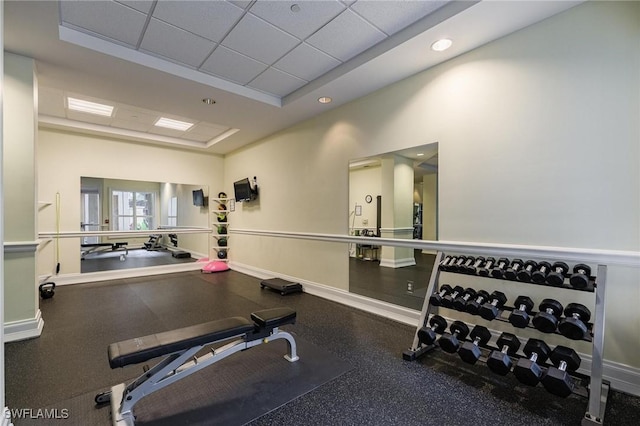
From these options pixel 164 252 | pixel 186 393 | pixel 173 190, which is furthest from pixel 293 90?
pixel 164 252

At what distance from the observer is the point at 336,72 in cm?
321

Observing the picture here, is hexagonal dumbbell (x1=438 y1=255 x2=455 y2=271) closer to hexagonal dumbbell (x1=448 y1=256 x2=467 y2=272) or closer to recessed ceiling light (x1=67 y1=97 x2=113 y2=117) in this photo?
hexagonal dumbbell (x1=448 y1=256 x2=467 y2=272)

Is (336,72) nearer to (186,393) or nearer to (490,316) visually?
(490,316)

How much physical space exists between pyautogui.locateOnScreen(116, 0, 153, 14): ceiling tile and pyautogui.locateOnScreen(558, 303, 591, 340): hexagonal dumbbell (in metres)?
3.81

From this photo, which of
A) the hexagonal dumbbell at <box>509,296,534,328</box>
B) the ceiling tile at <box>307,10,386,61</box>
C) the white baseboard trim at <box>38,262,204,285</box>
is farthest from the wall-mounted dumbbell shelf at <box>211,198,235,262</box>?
the hexagonal dumbbell at <box>509,296,534,328</box>

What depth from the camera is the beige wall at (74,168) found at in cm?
485

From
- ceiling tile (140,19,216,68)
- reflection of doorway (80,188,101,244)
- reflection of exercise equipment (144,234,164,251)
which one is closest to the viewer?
ceiling tile (140,19,216,68)

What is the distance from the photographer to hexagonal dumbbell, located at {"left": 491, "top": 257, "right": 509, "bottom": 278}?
220 cm

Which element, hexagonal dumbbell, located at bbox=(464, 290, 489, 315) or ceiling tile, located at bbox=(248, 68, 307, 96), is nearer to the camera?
hexagonal dumbbell, located at bbox=(464, 290, 489, 315)

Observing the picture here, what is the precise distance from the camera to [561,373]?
64.7 inches

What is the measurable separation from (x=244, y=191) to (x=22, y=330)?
12.4 feet

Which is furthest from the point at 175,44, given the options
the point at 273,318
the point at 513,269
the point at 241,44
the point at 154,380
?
the point at 513,269

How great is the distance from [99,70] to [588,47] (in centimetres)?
444

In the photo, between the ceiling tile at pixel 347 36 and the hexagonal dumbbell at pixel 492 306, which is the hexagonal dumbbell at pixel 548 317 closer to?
the hexagonal dumbbell at pixel 492 306
